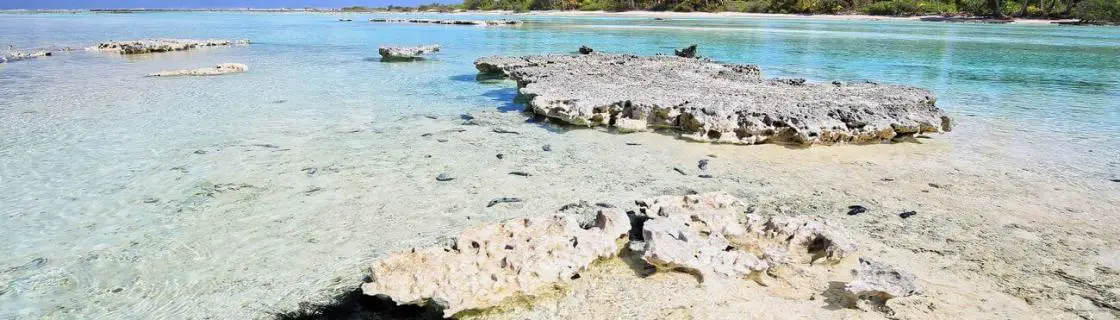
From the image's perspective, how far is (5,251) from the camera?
13.1 feet

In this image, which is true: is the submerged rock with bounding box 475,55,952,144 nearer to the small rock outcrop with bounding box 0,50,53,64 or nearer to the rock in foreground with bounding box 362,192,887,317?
the rock in foreground with bounding box 362,192,887,317

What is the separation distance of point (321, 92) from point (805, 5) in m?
63.2

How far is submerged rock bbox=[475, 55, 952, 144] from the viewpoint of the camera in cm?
698

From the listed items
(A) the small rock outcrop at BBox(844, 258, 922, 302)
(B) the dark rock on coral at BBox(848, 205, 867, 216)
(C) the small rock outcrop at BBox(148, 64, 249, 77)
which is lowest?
(A) the small rock outcrop at BBox(844, 258, 922, 302)

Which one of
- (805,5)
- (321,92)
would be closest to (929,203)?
(321,92)

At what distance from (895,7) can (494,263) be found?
65528mm

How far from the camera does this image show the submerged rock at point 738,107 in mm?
6977

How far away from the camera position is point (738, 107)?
758cm

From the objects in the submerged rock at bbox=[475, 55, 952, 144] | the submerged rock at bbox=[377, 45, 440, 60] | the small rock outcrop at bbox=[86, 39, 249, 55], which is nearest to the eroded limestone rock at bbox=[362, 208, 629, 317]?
the submerged rock at bbox=[475, 55, 952, 144]

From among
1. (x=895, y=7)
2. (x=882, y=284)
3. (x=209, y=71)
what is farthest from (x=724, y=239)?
(x=895, y=7)

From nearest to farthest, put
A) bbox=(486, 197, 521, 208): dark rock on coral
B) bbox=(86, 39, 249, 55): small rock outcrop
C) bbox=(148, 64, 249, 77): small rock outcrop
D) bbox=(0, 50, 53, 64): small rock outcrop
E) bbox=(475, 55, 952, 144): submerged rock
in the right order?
bbox=(486, 197, 521, 208): dark rock on coral
bbox=(475, 55, 952, 144): submerged rock
bbox=(148, 64, 249, 77): small rock outcrop
bbox=(0, 50, 53, 64): small rock outcrop
bbox=(86, 39, 249, 55): small rock outcrop

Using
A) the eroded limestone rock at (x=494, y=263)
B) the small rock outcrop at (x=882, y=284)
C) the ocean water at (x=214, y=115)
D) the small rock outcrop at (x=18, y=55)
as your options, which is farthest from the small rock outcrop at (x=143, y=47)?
the small rock outcrop at (x=882, y=284)

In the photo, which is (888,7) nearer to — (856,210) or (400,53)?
(400,53)

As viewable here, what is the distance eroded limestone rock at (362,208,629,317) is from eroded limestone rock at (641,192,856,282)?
378 mm
